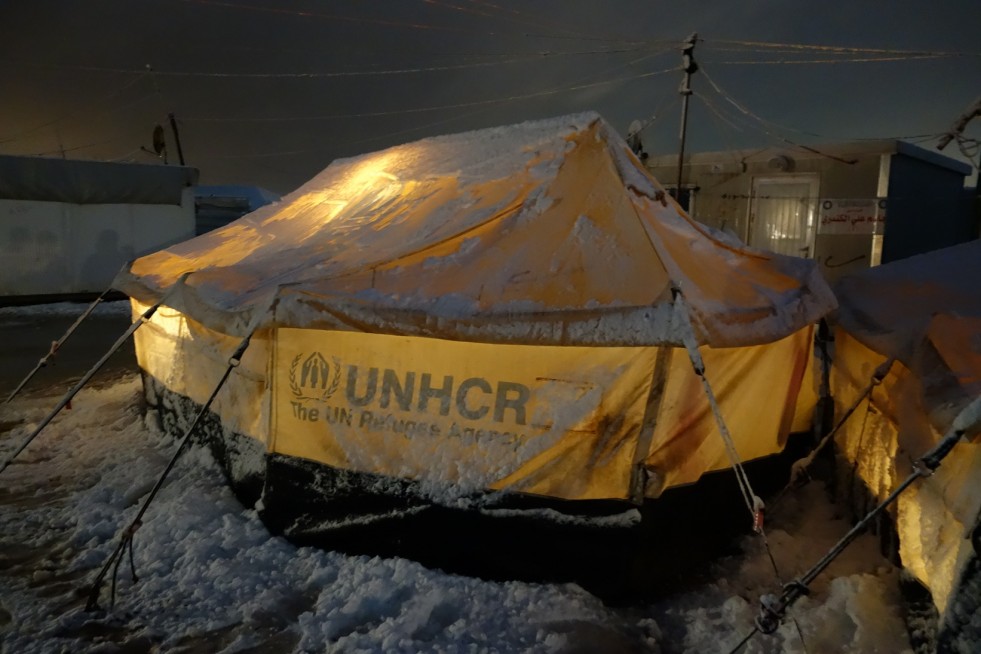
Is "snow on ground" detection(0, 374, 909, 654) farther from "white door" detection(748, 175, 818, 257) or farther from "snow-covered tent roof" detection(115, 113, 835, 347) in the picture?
"white door" detection(748, 175, 818, 257)

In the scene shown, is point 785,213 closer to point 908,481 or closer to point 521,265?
point 521,265

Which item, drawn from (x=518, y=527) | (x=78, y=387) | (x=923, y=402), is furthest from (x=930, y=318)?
(x=78, y=387)

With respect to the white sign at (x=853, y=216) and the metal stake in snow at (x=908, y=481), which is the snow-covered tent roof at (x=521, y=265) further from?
the white sign at (x=853, y=216)

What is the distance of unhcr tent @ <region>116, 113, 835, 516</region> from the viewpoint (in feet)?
12.2

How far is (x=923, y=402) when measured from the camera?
3.51 meters

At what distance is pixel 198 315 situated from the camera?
4.54 m

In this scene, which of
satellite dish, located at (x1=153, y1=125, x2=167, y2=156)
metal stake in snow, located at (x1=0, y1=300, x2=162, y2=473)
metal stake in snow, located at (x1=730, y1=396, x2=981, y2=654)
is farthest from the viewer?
satellite dish, located at (x1=153, y1=125, x2=167, y2=156)

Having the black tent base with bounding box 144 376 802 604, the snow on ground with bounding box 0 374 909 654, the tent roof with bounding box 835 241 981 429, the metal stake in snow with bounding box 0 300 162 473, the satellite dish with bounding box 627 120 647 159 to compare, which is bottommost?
the snow on ground with bounding box 0 374 909 654

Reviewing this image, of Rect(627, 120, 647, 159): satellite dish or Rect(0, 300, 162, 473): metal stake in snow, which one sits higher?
Rect(627, 120, 647, 159): satellite dish

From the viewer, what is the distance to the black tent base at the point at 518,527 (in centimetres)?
391

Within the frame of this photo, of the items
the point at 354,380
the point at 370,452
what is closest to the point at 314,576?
the point at 370,452

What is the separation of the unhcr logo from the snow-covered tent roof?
1.79 ft

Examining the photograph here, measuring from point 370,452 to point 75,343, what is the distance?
35.4ft

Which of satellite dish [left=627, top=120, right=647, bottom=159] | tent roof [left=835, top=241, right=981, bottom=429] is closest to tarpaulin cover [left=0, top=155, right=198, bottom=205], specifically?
satellite dish [left=627, top=120, right=647, bottom=159]
